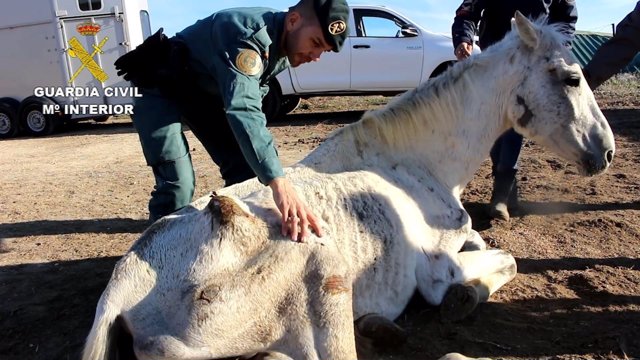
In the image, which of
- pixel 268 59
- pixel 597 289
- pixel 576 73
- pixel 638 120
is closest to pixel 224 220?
pixel 268 59

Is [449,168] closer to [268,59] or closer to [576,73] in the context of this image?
[576,73]

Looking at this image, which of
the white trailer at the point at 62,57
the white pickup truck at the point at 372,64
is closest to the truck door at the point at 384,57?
the white pickup truck at the point at 372,64

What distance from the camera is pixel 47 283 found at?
169 inches

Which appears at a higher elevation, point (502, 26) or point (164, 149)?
point (502, 26)

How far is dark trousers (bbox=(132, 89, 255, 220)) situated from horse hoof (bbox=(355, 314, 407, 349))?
1529 millimetres

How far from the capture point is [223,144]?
408 cm

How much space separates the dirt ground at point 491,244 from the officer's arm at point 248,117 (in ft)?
4.30

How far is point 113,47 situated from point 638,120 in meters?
11.3

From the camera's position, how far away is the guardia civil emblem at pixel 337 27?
2.92 meters

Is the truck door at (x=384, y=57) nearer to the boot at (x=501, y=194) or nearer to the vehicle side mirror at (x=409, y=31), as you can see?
the vehicle side mirror at (x=409, y=31)

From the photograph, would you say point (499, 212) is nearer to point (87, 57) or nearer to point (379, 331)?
point (379, 331)

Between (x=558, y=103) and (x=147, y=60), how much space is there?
8.70 ft

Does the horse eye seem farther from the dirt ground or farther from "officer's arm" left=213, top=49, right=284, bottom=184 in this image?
"officer's arm" left=213, top=49, right=284, bottom=184

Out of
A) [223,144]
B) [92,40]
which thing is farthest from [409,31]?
[223,144]
